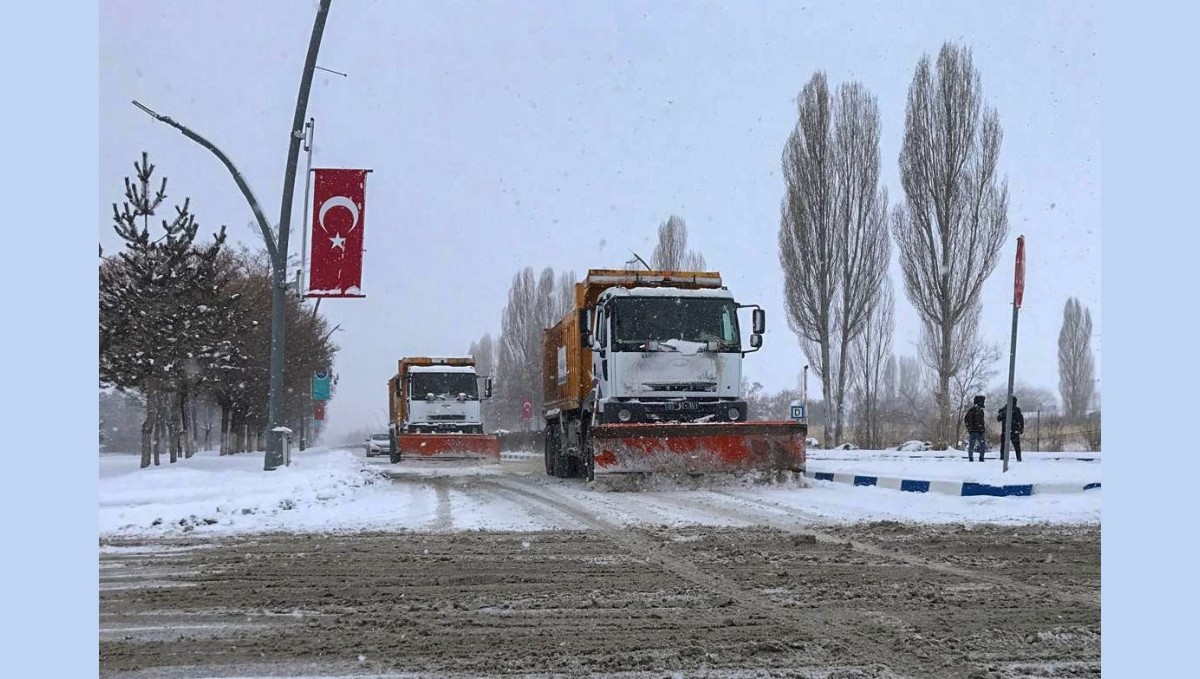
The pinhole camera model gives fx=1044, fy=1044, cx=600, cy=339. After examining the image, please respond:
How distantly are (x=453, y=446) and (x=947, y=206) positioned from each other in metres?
16.5

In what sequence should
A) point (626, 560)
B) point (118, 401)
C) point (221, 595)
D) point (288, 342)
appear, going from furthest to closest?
point (288, 342), point (118, 401), point (626, 560), point (221, 595)

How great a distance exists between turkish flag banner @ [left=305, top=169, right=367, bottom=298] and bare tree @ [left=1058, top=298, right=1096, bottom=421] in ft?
84.4

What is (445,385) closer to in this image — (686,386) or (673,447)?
(686,386)

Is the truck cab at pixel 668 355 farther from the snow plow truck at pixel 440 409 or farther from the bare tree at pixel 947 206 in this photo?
the bare tree at pixel 947 206

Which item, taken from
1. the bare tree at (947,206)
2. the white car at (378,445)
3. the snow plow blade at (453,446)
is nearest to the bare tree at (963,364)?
the bare tree at (947,206)

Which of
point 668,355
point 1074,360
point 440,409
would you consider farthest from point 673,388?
point 1074,360

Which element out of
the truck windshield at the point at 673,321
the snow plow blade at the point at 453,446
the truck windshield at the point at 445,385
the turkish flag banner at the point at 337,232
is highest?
the turkish flag banner at the point at 337,232

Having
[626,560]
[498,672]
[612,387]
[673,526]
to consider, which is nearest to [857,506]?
[673,526]

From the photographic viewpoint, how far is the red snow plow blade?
49.2 ft

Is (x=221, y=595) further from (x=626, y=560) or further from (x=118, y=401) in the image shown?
(x=118, y=401)

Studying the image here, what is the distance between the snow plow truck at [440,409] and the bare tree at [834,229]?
40.3 ft

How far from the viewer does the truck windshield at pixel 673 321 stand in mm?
15531

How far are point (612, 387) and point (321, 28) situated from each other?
6.57m

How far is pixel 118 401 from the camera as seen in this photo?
20.9 m
